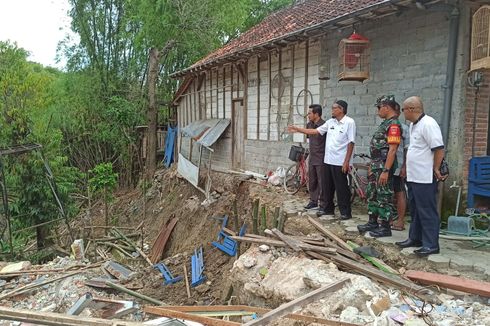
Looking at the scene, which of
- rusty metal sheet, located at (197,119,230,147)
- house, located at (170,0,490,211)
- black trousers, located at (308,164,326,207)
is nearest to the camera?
house, located at (170,0,490,211)

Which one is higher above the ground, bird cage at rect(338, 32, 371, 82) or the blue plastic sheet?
bird cage at rect(338, 32, 371, 82)

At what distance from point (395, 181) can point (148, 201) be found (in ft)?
34.3

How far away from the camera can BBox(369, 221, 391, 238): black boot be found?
4.91 m

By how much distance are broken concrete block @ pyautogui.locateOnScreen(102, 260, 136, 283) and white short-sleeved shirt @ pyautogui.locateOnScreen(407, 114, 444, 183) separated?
5886 millimetres

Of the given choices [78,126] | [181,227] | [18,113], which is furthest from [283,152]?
[78,126]

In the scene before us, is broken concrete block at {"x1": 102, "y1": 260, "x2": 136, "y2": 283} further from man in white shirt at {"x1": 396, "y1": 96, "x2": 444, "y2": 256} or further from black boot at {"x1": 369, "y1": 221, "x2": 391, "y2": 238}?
man in white shirt at {"x1": 396, "y1": 96, "x2": 444, "y2": 256}

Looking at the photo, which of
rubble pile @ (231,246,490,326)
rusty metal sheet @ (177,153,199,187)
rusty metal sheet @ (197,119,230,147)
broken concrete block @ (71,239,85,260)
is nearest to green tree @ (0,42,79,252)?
broken concrete block @ (71,239,85,260)

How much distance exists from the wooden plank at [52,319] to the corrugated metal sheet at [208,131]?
23.6ft

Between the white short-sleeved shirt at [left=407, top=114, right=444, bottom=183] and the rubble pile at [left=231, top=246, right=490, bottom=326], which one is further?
the white short-sleeved shirt at [left=407, top=114, right=444, bottom=183]

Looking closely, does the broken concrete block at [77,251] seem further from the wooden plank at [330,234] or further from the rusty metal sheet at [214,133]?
the wooden plank at [330,234]

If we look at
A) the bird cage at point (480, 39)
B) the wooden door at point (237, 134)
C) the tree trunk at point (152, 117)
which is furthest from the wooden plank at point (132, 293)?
the tree trunk at point (152, 117)

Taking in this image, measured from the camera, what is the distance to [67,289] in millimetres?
6754

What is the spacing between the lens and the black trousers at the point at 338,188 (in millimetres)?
5688

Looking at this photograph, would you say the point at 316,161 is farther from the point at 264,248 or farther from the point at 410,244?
the point at 410,244
